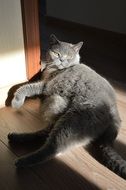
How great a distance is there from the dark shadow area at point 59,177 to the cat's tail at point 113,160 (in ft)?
0.31

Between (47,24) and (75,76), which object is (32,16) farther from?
(47,24)

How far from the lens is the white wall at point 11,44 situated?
4.62 feet

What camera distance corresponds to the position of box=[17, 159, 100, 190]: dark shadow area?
42.0 inches

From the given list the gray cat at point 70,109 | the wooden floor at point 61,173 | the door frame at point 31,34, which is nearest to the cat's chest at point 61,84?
the gray cat at point 70,109

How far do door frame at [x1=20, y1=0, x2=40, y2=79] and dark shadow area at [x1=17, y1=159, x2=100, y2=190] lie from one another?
593 mm

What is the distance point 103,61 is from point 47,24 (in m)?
1.17

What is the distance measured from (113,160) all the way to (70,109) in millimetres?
285

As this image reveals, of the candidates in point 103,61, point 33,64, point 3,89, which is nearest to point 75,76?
point 33,64

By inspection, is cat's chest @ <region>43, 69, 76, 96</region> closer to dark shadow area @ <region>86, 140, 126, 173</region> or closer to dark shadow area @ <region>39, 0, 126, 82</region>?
dark shadow area @ <region>86, 140, 126, 173</region>

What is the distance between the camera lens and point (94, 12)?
107 inches

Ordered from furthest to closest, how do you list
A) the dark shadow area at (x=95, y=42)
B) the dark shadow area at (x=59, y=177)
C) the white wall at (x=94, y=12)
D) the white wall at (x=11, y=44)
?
the white wall at (x=94, y=12) < the dark shadow area at (x=95, y=42) < the white wall at (x=11, y=44) < the dark shadow area at (x=59, y=177)

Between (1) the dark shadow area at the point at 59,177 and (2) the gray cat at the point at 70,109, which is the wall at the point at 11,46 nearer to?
(2) the gray cat at the point at 70,109

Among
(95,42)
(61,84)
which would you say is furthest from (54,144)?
(95,42)

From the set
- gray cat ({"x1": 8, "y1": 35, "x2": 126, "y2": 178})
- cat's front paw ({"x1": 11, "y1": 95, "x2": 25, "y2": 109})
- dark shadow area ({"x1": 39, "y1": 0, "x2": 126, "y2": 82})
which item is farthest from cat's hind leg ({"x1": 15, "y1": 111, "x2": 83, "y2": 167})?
dark shadow area ({"x1": 39, "y1": 0, "x2": 126, "y2": 82})
